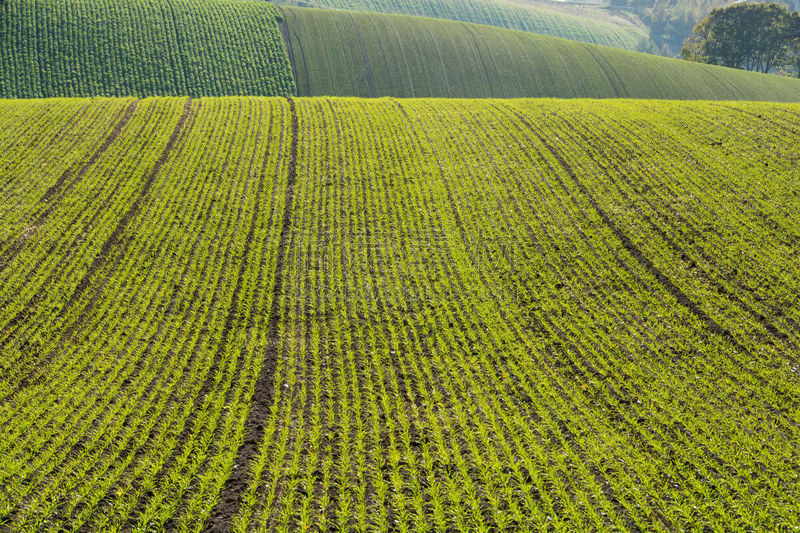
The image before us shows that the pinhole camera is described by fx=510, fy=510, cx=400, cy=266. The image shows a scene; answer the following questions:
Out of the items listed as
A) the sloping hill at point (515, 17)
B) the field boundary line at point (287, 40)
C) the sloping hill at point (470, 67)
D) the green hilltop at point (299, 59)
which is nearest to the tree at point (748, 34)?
the sloping hill at point (470, 67)

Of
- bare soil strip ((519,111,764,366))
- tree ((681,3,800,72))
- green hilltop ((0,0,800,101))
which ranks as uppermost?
tree ((681,3,800,72))

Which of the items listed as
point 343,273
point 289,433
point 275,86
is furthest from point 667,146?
point 275,86

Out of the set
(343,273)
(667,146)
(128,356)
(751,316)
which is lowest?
(128,356)

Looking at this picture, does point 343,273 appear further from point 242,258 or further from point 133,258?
point 133,258

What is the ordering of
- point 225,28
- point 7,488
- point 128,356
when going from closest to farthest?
point 7,488 → point 128,356 → point 225,28

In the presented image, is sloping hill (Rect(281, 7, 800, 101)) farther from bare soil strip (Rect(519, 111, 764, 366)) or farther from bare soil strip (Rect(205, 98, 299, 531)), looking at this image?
bare soil strip (Rect(205, 98, 299, 531))

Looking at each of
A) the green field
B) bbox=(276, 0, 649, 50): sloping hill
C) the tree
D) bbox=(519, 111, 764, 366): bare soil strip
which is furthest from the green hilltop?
bbox=(276, 0, 649, 50): sloping hill

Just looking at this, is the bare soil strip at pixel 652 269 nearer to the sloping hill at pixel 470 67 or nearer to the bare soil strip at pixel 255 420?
the bare soil strip at pixel 255 420
